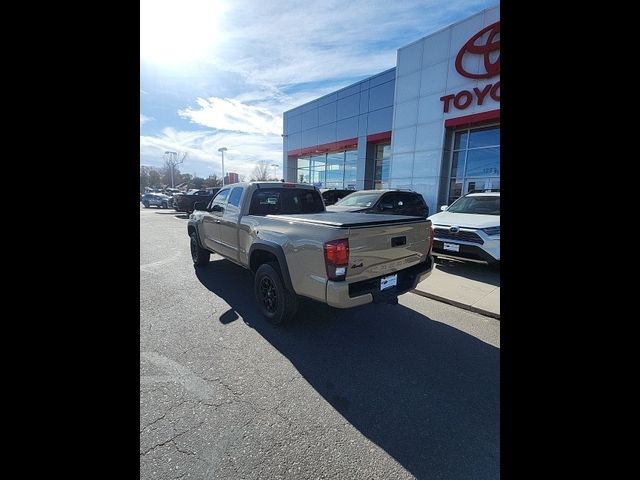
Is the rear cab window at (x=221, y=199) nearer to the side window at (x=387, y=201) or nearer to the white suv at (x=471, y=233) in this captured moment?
the white suv at (x=471, y=233)

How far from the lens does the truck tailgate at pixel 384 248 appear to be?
3.08 m

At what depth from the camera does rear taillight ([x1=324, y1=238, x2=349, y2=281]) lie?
2977 mm

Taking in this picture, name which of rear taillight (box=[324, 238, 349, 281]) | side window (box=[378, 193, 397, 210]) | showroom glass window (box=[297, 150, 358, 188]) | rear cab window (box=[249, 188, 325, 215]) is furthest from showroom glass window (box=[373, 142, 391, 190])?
rear taillight (box=[324, 238, 349, 281])

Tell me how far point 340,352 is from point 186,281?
3649mm

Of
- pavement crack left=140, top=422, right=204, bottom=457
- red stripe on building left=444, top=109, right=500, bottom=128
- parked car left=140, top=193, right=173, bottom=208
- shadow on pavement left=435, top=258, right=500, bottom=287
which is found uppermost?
red stripe on building left=444, top=109, right=500, bottom=128

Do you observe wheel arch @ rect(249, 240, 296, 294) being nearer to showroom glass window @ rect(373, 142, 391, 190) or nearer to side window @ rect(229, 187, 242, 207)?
side window @ rect(229, 187, 242, 207)

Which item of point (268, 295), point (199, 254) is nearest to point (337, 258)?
point (268, 295)

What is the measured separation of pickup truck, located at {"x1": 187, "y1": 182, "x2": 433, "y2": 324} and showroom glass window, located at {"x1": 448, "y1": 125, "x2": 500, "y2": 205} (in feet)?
37.1

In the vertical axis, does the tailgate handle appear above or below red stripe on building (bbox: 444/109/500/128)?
below

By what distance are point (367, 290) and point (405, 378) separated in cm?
91

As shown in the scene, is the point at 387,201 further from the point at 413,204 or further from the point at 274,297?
the point at 274,297
